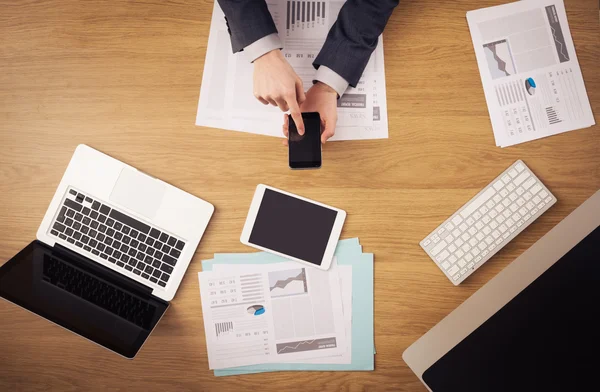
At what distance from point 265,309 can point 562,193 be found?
2.29 feet

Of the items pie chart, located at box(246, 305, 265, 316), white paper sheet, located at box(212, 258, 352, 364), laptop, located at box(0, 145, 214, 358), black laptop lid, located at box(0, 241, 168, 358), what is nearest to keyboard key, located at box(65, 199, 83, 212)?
laptop, located at box(0, 145, 214, 358)

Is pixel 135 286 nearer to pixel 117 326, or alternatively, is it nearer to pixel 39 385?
pixel 117 326

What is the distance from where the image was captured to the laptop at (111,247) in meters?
0.98

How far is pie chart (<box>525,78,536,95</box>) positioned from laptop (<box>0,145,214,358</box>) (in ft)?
2.46

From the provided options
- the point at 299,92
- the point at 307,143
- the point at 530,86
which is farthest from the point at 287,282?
the point at 530,86

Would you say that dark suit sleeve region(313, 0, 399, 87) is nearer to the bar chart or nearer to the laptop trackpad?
the bar chart

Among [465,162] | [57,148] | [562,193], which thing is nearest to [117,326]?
[57,148]

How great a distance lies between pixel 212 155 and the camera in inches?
41.3

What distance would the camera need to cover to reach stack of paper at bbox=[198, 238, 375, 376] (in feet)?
3.36

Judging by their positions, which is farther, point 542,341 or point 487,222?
point 487,222

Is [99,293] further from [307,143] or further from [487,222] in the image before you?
[487,222]

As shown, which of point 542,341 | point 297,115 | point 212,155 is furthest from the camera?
point 212,155

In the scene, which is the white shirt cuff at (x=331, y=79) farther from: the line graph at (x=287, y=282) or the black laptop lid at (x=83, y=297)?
the black laptop lid at (x=83, y=297)

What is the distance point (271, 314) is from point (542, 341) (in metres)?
0.54
